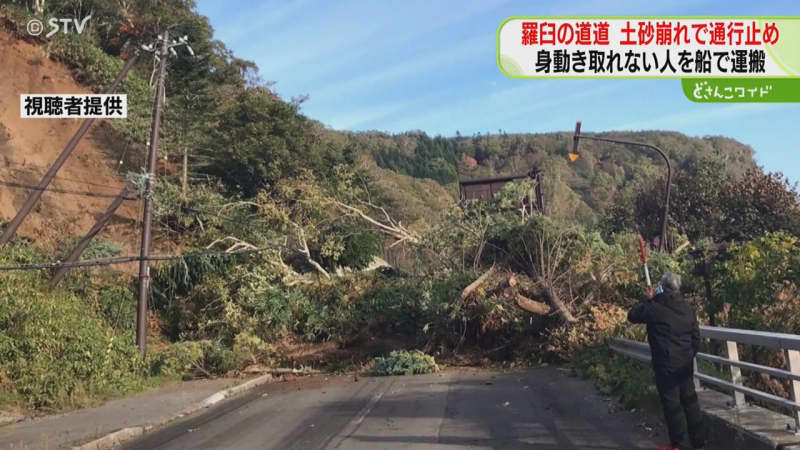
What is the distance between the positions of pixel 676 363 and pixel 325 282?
53.9 feet

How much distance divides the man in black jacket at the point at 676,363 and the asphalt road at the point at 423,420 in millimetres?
783

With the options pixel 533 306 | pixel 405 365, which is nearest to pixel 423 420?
pixel 405 365

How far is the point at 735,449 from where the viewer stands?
657cm

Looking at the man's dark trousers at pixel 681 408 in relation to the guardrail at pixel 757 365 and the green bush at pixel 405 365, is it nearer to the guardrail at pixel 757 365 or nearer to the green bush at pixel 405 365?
the guardrail at pixel 757 365

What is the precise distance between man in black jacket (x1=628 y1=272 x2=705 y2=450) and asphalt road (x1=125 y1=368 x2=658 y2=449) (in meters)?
0.78

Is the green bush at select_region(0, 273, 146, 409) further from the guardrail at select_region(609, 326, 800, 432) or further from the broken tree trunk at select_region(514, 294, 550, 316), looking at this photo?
the guardrail at select_region(609, 326, 800, 432)

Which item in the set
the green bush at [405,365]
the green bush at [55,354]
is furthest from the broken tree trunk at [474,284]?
the green bush at [55,354]

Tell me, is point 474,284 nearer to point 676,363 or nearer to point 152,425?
point 152,425

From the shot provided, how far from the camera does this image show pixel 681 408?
22.2 feet

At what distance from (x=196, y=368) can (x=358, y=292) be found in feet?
17.9

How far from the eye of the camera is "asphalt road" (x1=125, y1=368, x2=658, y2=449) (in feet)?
27.0

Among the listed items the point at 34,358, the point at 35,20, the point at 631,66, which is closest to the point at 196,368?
the point at 34,358

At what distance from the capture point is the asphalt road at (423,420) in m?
8.23
